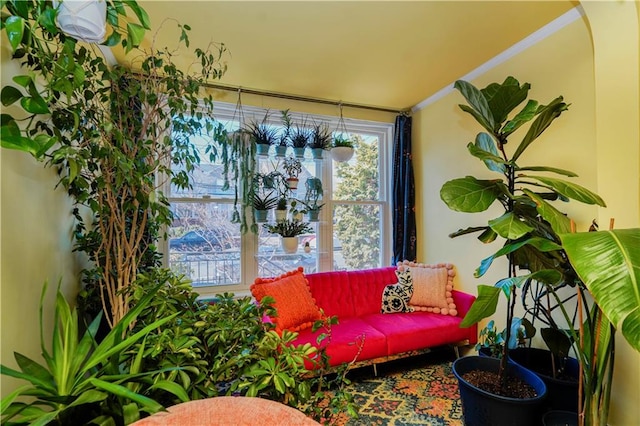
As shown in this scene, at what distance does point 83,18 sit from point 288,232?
2.15m

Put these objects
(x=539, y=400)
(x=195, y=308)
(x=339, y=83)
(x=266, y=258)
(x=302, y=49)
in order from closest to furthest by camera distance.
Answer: (x=539, y=400) < (x=195, y=308) < (x=302, y=49) < (x=339, y=83) < (x=266, y=258)

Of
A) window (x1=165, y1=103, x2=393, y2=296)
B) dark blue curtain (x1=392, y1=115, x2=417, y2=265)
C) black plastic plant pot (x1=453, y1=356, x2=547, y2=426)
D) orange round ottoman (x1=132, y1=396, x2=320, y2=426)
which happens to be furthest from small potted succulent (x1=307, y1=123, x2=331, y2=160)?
orange round ottoman (x1=132, y1=396, x2=320, y2=426)

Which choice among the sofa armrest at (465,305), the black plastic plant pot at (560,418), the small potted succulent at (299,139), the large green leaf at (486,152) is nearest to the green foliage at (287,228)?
the small potted succulent at (299,139)

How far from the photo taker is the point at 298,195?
10.5 feet

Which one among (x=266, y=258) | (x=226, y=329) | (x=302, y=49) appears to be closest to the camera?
(x=226, y=329)

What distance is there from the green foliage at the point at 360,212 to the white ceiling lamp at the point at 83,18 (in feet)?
8.07

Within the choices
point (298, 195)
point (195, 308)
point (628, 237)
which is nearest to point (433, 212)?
point (298, 195)

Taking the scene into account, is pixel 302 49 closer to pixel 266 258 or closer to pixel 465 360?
pixel 266 258

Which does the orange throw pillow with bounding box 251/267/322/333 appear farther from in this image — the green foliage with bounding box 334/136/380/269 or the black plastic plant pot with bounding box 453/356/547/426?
the black plastic plant pot with bounding box 453/356/547/426

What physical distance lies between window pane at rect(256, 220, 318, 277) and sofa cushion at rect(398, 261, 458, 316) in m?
1.07

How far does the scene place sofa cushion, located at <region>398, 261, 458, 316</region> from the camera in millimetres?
2777

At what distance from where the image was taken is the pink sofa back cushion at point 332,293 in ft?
9.11

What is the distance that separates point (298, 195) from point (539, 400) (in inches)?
95.1

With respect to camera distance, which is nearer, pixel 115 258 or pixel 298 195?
pixel 115 258
